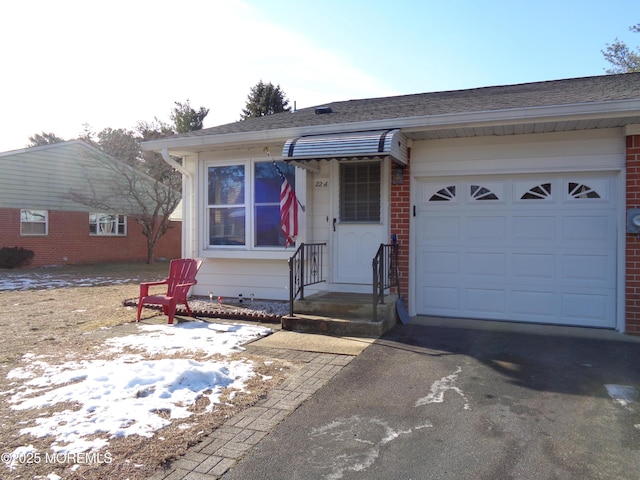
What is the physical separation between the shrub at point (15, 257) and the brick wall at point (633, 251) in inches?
791

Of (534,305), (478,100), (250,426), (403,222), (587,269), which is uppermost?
(478,100)

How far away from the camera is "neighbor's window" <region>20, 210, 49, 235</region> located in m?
19.6

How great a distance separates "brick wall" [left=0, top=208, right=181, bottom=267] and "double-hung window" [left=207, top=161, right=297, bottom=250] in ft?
46.8

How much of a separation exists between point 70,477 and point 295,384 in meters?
2.09

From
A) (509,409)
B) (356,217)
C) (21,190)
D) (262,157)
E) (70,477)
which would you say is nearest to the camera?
(70,477)

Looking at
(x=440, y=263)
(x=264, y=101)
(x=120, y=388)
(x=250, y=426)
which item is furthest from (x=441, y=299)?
(x=264, y=101)

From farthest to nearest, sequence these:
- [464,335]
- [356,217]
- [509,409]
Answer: [356,217]
[464,335]
[509,409]

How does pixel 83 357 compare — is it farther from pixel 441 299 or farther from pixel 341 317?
pixel 441 299

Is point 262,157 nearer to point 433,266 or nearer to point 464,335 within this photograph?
point 433,266

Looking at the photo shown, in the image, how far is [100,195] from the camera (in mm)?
21953

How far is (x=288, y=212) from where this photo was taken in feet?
25.8

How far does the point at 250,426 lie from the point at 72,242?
20.3 metres

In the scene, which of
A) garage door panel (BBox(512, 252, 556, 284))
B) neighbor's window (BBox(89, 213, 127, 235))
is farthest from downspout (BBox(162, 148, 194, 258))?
neighbor's window (BBox(89, 213, 127, 235))

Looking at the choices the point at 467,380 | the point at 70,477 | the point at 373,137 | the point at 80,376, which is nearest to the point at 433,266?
the point at 373,137
